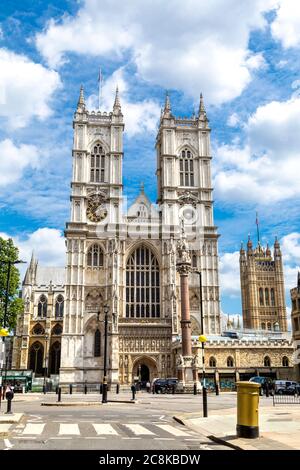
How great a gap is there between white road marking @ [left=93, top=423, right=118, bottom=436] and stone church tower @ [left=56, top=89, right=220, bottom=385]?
1538 inches

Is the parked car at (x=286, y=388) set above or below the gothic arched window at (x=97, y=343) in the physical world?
below

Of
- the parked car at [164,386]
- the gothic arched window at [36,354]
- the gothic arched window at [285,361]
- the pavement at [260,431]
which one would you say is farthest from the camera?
the gothic arched window at [36,354]

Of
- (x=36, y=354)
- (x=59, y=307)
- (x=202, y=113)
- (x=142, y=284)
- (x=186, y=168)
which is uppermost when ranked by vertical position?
(x=202, y=113)

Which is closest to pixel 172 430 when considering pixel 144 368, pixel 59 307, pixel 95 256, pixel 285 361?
pixel 285 361

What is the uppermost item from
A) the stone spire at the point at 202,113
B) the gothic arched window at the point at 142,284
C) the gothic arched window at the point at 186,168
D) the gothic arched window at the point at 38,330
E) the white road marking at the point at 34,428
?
the stone spire at the point at 202,113

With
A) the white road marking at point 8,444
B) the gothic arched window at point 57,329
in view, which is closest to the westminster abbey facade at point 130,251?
the gothic arched window at point 57,329

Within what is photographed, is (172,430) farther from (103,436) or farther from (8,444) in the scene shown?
(8,444)

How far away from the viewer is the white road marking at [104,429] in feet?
42.5

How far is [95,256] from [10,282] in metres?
21.5

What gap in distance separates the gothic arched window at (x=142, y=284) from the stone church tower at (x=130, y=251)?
0.12 metres

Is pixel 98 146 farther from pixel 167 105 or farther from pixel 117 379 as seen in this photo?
pixel 117 379

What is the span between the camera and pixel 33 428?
1402 centimetres

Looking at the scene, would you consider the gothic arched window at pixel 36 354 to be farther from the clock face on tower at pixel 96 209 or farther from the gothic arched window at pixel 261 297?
the gothic arched window at pixel 261 297
